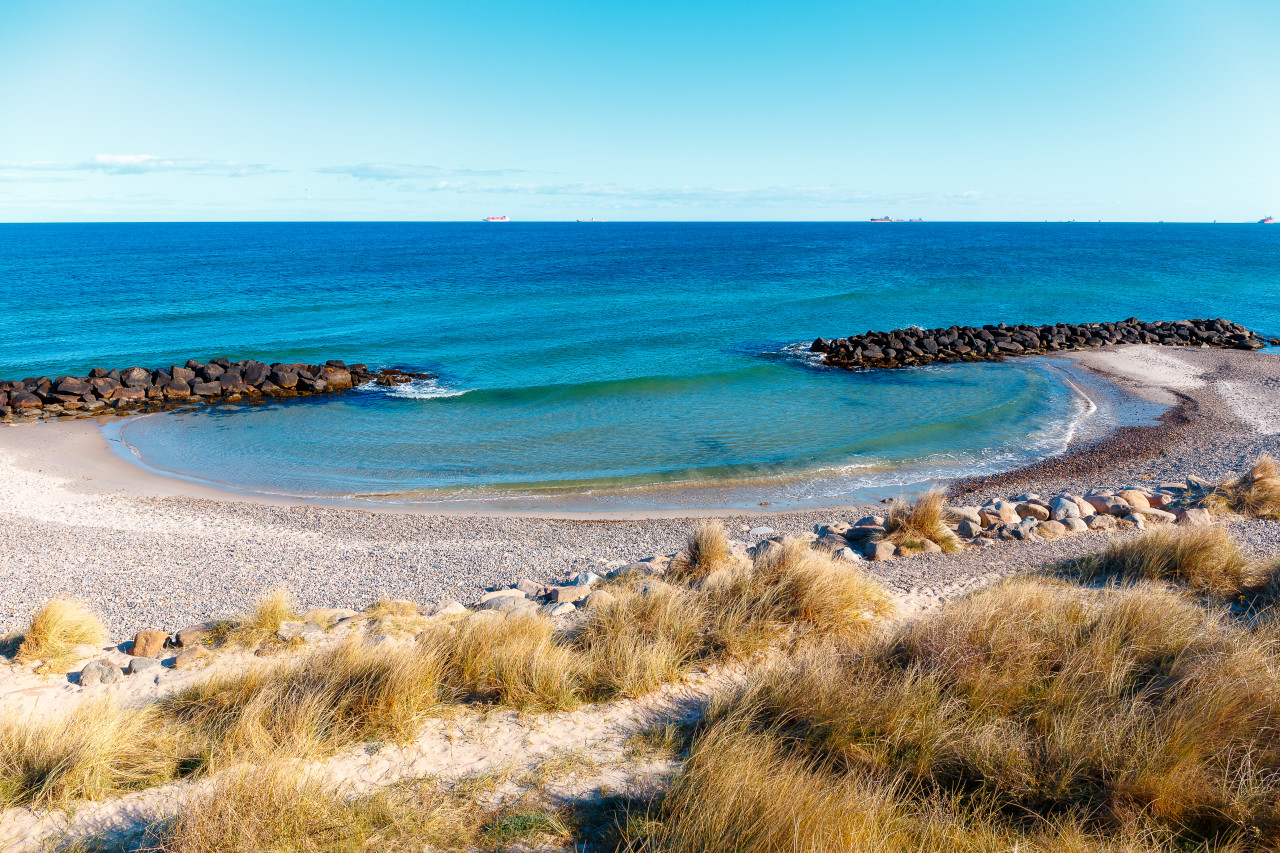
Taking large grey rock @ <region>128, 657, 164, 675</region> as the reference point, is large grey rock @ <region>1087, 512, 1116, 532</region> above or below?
above

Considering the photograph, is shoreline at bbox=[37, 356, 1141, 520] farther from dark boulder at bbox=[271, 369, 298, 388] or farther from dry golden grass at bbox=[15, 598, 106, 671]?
dark boulder at bbox=[271, 369, 298, 388]

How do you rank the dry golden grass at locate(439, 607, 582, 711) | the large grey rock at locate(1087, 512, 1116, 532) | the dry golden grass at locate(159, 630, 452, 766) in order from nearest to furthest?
1. the dry golden grass at locate(159, 630, 452, 766)
2. the dry golden grass at locate(439, 607, 582, 711)
3. the large grey rock at locate(1087, 512, 1116, 532)

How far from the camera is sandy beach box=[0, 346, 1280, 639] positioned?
10148mm

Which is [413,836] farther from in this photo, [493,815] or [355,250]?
[355,250]

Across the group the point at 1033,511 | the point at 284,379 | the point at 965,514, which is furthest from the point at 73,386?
the point at 1033,511

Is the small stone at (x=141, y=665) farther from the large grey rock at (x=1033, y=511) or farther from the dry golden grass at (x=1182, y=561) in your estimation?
the large grey rock at (x=1033, y=511)

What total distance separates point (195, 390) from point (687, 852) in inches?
1090

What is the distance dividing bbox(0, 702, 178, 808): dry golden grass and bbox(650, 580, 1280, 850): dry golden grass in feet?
12.7

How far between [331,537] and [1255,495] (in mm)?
16194

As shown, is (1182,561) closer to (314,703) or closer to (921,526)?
(921,526)

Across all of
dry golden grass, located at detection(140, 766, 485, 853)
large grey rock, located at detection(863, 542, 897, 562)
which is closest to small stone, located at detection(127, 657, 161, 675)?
dry golden grass, located at detection(140, 766, 485, 853)

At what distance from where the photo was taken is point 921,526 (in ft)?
36.0

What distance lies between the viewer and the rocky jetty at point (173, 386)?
77.9 ft

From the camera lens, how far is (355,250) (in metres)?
102
